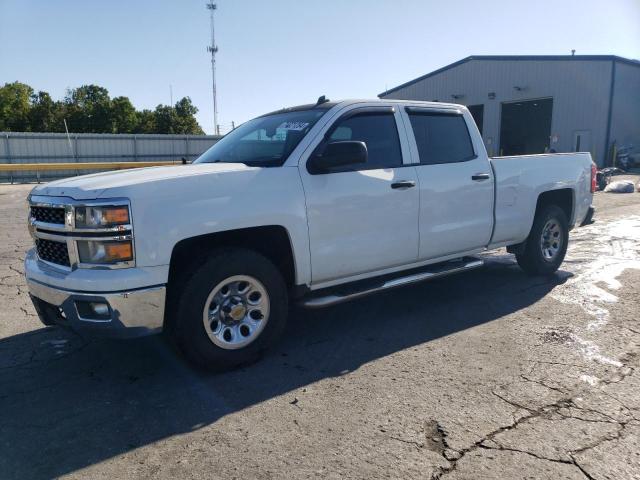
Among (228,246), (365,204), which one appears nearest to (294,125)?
(365,204)

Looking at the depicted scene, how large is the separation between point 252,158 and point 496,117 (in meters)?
29.4

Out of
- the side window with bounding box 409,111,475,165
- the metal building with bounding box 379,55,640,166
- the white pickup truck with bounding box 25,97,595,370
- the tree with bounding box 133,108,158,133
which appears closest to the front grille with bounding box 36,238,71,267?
the white pickup truck with bounding box 25,97,595,370

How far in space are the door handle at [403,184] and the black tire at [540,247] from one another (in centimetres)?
227

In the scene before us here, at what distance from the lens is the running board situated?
4254 mm

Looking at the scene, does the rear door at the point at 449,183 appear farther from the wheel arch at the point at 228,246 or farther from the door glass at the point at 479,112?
the door glass at the point at 479,112

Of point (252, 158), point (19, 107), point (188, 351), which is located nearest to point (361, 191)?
point (252, 158)

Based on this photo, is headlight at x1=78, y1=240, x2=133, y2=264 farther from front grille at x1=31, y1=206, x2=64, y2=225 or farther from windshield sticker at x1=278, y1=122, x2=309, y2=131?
windshield sticker at x1=278, y1=122, x2=309, y2=131

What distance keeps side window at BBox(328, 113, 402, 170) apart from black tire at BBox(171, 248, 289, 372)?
4.34ft

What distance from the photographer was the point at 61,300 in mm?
3510

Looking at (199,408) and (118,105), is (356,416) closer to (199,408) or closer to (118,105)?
(199,408)

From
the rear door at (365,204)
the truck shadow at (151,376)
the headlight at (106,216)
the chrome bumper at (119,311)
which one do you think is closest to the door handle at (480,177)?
the rear door at (365,204)

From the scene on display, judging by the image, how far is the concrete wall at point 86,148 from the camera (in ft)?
83.9

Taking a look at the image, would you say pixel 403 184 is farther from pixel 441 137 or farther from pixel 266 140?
pixel 266 140

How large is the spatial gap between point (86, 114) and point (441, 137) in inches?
2254
